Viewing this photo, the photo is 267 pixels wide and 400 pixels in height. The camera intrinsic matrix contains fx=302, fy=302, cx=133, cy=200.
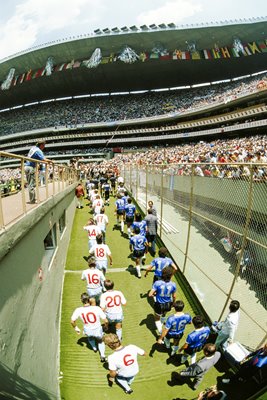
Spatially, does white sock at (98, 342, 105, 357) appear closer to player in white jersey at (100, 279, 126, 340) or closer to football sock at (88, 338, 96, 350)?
football sock at (88, 338, 96, 350)

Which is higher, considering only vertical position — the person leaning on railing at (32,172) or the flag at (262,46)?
the flag at (262,46)

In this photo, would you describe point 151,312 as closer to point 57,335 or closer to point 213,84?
point 57,335

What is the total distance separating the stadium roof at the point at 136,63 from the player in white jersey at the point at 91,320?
5479 centimetres

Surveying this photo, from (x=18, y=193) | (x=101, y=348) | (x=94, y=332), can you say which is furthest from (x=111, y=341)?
(x=18, y=193)

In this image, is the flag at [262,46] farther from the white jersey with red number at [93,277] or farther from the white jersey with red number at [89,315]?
the white jersey with red number at [89,315]

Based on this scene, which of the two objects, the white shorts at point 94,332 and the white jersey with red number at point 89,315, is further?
the white shorts at point 94,332

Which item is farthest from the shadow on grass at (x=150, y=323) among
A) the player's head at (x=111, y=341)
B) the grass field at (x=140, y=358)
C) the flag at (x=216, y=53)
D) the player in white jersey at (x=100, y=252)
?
the flag at (x=216, y=53)

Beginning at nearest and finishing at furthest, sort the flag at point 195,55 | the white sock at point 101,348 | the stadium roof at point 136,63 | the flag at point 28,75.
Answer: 1. the white sock at point 101,348
2. the stadium roof at point 136,63
3. the flag at point 195,55
4. the flag at point 28,75

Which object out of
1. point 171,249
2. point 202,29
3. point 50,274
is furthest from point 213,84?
point 50,274

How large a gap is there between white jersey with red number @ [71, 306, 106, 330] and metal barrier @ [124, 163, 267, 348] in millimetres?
2692

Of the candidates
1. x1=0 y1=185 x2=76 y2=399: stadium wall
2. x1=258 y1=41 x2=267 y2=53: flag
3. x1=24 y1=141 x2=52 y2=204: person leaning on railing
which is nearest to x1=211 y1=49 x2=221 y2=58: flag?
x1=258 y1=41 x2=267 y2=53: flag

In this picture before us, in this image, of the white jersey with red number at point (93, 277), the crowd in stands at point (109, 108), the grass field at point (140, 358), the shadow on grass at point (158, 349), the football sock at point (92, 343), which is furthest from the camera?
the crowd in stands at point (109, 108)

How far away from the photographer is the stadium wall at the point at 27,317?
330 cm

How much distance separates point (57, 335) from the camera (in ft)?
22.6
